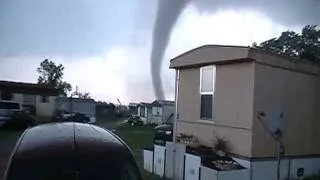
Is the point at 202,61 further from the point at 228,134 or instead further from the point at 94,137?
the point at 94,137

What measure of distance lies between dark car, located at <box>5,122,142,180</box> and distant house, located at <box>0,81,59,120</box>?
3800 cm

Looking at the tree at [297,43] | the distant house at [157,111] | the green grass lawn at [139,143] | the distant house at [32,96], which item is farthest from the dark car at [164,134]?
the distant house at [157,111]

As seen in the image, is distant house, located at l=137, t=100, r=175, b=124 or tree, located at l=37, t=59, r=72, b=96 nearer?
distant house, located at l=137, t=100, r=175, b=124

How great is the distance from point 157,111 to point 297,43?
38.6 metres

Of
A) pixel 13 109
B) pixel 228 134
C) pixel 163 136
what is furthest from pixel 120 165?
pixel 13 109

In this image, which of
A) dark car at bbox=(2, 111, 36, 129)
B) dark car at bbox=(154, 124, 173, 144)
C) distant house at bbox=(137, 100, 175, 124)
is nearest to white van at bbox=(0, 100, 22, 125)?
dark car at bbox=(2, 111, 36, 129)

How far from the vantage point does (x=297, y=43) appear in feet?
73.0

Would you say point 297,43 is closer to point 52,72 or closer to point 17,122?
point 17,122

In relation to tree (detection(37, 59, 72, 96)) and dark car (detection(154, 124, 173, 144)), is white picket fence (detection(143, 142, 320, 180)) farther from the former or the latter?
tree (detection(37, 59, 72, 96))

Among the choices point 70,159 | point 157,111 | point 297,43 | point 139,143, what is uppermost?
point 297,43

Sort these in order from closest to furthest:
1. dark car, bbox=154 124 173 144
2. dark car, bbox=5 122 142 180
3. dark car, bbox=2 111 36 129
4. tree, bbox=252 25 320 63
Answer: dark car, bbox=5 122 142 180
tree, bbox=252 25 320 63
dark car, bbox=154 124 173 144
dark car, bbox=2 111 36 129

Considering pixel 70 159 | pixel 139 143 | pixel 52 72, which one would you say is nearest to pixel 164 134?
pixel 139 143

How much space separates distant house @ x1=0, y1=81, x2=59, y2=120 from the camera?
138 feet

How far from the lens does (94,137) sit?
4.63 meters
